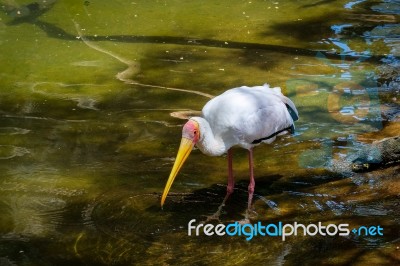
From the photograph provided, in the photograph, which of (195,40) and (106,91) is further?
(195,40)

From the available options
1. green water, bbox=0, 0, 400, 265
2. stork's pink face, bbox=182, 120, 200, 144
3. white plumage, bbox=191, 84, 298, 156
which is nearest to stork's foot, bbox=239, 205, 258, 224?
green water, bbox=0, 0, 400, 265

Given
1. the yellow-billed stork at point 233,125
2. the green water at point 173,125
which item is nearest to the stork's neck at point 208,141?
the yellow-billed stork at point 233,125

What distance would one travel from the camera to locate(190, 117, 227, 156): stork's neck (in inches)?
205

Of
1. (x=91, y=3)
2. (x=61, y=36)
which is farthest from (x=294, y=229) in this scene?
(x=91, y=3)

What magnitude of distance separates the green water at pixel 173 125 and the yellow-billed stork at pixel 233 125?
0.38 meters

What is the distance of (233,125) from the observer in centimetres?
525

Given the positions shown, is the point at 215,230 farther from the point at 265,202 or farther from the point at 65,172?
the point at 65,172

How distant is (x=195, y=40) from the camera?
917cm

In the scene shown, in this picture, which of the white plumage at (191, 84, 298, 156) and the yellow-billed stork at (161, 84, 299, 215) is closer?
the yellow-billed stork at (161, 84, 299, 215)

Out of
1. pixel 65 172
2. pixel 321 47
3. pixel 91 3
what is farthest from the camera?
pixel 91 3

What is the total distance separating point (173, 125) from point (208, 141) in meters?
1.64

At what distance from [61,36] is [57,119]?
2651 mm

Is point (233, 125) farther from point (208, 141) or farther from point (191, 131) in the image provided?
point (191, 131)

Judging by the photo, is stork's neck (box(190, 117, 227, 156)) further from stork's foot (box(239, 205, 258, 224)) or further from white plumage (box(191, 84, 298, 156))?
stork's foot (box(239, 205, 258, 224))
